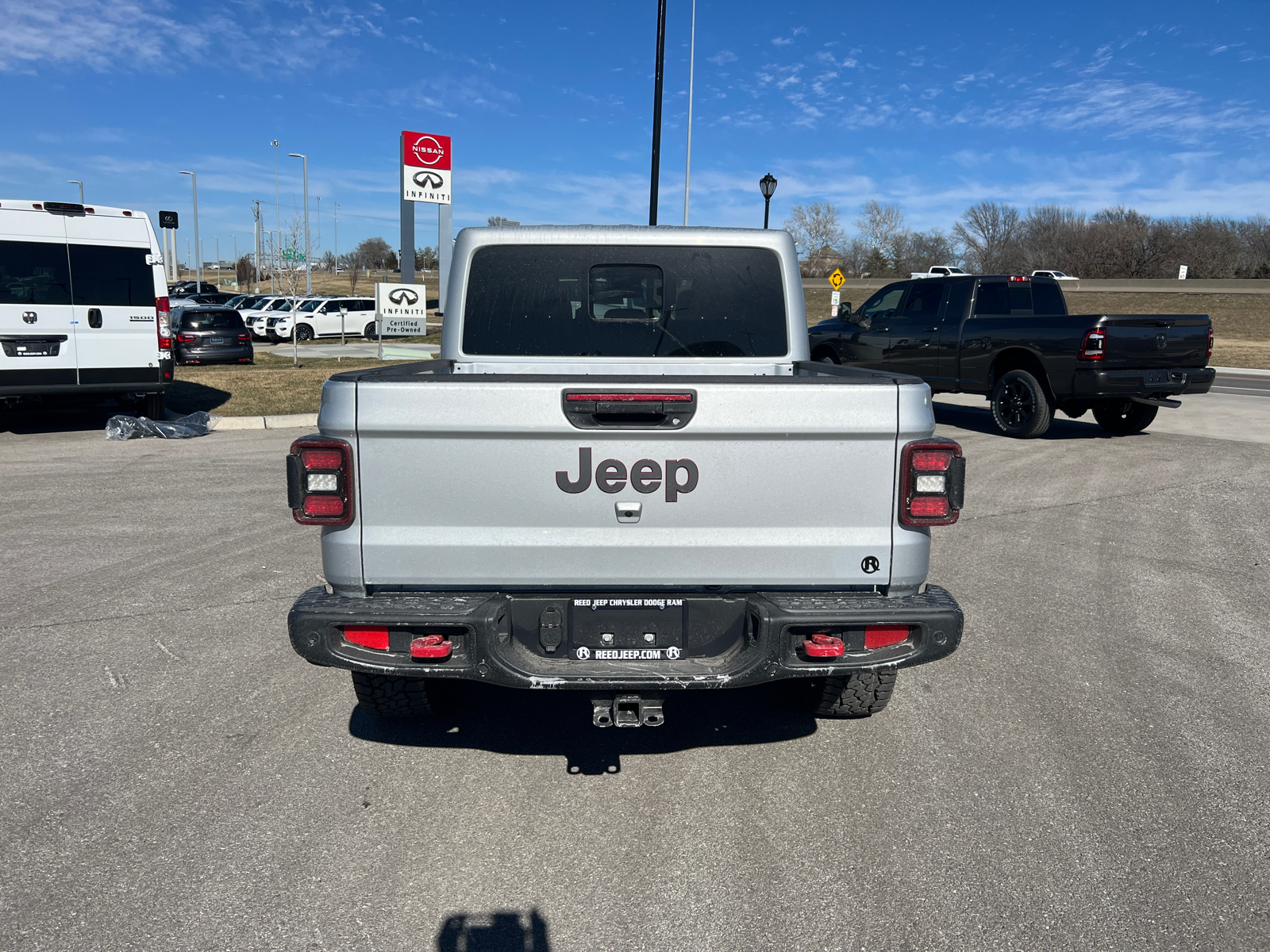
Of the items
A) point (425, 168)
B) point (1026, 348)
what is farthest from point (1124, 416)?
point (425, 168)

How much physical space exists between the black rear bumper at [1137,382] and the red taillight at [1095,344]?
18cm

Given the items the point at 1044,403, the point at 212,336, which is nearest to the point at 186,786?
the point at 1044,403

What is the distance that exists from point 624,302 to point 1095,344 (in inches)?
343

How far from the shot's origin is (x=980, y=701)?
4.38 m

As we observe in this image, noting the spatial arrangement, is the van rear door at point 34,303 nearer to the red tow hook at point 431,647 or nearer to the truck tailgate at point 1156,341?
the red tow hook at point 431,647

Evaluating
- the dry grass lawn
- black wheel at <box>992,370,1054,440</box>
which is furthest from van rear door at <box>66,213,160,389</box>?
black wheel at <box>992,370,1054,440</box>

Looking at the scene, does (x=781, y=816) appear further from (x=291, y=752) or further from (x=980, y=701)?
(x=291, y=752)

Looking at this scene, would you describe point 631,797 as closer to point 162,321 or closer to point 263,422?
point 162,321

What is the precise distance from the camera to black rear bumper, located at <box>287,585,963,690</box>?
305 cm

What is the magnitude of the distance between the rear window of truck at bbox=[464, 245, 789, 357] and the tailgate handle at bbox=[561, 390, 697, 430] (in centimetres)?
130

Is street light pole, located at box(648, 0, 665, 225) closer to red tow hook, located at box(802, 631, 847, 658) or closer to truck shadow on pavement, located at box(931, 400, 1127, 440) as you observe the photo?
truck shadow on pavement, located at box(931, 400, 1127, 440)

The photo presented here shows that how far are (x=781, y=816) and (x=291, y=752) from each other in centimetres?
192

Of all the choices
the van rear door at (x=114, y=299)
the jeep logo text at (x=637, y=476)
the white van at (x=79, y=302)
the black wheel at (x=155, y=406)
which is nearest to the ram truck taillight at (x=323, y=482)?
the jeep logo text at (x=637, y=476)

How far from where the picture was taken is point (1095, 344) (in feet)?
36.7
